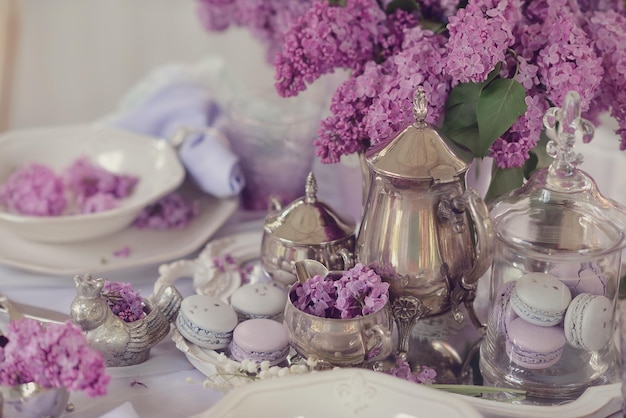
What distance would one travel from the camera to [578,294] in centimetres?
59

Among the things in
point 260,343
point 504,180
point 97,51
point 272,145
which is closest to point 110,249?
point 272,145

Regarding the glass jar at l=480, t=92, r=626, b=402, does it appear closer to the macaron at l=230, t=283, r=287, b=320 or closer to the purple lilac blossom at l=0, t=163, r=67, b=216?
the macaron at l=230, t=283, r=287, b=320

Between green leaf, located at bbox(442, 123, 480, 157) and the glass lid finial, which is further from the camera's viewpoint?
green leaf, located at bbox(442, 123, 480, 157)

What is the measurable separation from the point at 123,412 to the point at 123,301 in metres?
0.10

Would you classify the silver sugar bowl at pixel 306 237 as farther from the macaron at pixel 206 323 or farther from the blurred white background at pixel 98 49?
the blurred white background at pixel 98 49

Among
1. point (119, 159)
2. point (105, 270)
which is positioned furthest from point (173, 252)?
point (119, 159)

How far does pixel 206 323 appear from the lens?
0.62 meters

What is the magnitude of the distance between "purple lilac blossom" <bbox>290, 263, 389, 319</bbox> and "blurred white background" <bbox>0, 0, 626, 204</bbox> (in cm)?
170

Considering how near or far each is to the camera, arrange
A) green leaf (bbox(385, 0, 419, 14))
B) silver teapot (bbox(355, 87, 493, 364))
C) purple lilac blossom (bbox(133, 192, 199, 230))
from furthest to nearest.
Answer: purple lilac blossom (bbox(133, 192, 199, 230)) → green leaf (bbox(385, 0, 419, 14)) → silver teapot (bbox(355, 87, 493, 364))

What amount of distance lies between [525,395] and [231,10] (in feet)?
1.82

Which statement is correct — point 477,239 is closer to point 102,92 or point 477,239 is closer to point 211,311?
point 211,311

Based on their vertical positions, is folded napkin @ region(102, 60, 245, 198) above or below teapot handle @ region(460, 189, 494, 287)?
below

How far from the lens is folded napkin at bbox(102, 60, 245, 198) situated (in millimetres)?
950

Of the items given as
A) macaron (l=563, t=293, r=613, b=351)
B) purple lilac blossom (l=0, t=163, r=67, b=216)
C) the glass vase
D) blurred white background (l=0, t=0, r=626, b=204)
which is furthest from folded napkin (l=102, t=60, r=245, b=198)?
blurred white background (l=0, t=0, r=626, b=204)
